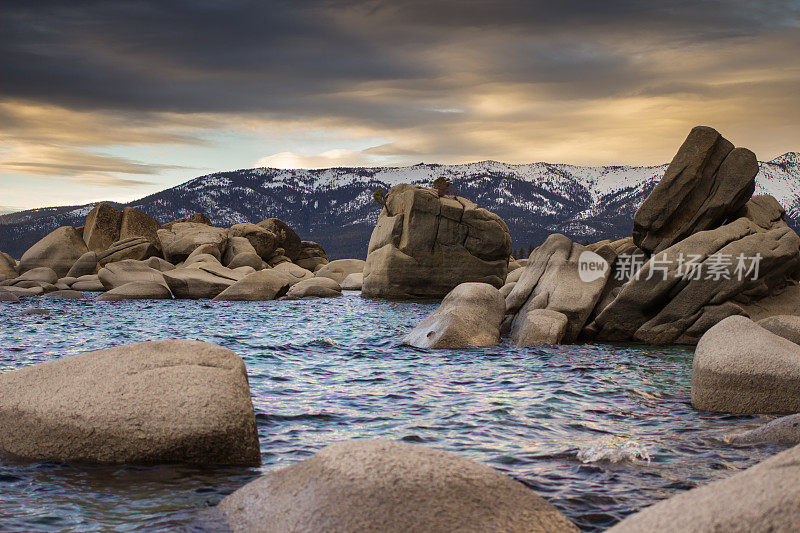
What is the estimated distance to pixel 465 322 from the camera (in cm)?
1920

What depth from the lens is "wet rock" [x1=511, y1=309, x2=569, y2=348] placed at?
19.0 meters

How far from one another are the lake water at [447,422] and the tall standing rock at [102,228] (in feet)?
109

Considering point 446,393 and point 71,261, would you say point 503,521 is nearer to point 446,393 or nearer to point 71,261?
point 446,393

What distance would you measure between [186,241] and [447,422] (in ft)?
146

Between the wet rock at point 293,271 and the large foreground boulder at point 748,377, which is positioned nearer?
the large foreground boulder at point 748,377

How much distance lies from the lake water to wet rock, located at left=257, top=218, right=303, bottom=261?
1690 inches

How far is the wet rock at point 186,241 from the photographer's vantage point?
50656mm

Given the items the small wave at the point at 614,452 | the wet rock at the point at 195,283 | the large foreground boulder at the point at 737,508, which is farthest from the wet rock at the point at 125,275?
the large foreground boulder at the point at 737,508

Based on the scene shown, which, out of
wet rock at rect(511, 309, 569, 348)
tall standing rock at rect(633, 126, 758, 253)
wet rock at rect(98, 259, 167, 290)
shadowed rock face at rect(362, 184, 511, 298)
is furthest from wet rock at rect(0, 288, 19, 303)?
Answer: tall standing rock at rect(633, 126, 758, 253)

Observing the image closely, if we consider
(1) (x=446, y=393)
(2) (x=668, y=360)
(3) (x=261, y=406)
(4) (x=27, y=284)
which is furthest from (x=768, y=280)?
(4) (x=27, y=284)

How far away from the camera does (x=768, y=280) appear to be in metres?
19.6

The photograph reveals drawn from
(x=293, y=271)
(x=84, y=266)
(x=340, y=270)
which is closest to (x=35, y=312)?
(x=84, y=266)

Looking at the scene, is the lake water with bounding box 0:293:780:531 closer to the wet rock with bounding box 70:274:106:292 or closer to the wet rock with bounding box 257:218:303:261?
the wet rock with bounding box 70:274:106:292

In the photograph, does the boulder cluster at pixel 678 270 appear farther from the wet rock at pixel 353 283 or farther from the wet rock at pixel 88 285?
the wet rock at pixel 353 283
